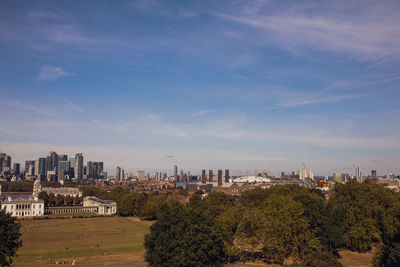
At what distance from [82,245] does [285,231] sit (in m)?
36.5

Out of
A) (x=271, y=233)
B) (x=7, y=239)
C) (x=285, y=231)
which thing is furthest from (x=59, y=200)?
(x=285, y=231)

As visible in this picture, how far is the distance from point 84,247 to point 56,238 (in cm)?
1345

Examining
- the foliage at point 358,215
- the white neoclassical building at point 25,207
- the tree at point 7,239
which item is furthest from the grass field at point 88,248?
the white neoclassical building at point 25,207

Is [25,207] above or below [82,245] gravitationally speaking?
below

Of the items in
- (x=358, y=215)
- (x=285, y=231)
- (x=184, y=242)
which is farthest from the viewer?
(x=358, y=215)

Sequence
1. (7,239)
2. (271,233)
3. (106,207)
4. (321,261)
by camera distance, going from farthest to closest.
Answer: (106,207), (271,233), (7,239), (321,261)

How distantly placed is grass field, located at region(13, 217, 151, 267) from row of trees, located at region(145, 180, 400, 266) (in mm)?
11408

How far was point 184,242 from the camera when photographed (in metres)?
36.9

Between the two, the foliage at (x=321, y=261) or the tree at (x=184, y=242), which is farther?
the tree at (x=184, y=242)

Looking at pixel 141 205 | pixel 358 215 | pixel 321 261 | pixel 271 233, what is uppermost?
pixel 358 215

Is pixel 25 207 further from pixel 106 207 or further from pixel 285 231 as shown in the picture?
pixel 285 231

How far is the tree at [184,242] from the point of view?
36562mm

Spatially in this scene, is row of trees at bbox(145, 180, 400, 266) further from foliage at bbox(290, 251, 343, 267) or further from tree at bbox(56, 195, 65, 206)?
tree at bbox(56, 195, 65, 206)

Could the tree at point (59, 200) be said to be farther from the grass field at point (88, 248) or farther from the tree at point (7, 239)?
the tree at point (7, 239)
